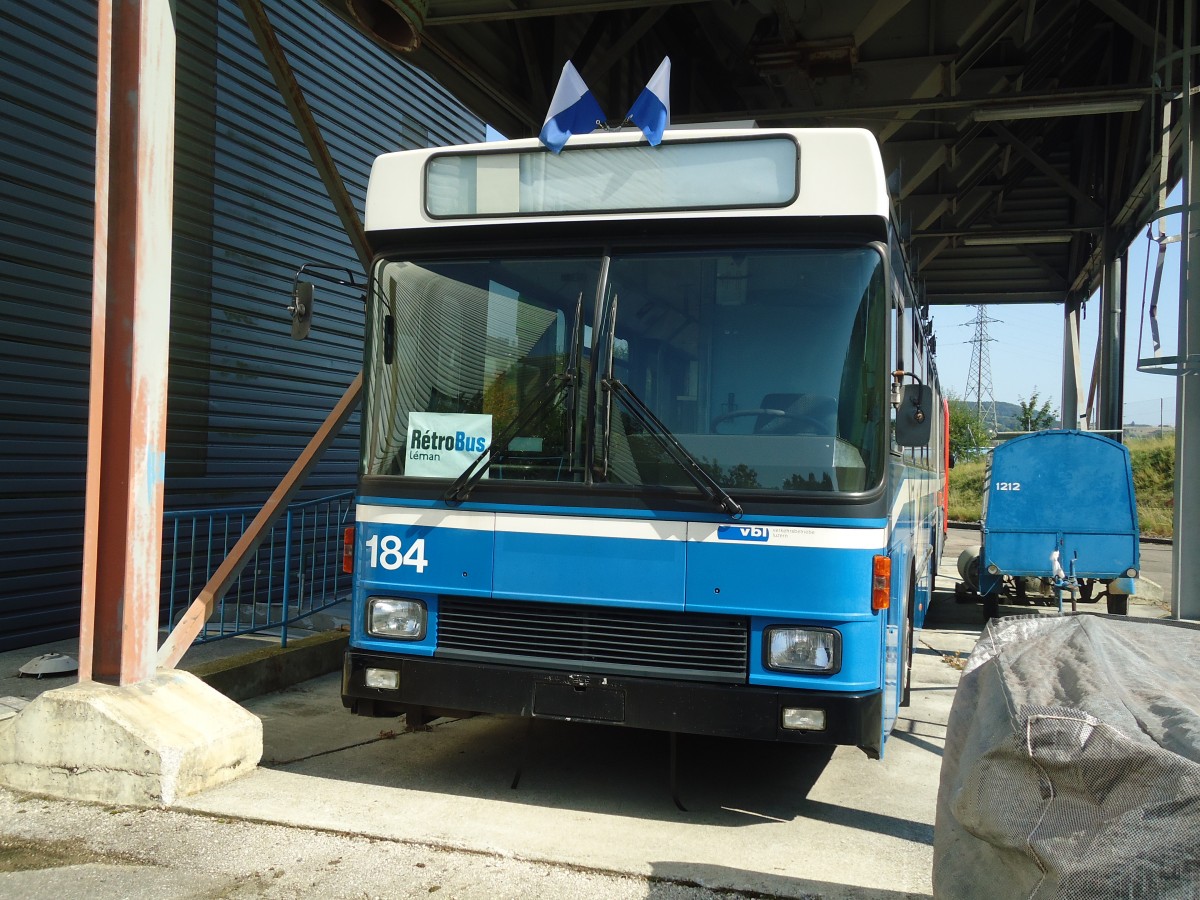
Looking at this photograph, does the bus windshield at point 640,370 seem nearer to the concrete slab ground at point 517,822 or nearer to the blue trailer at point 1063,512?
the concrete slab ground at point 517,822

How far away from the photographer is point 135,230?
518 cm

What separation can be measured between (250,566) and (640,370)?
6.86 meters

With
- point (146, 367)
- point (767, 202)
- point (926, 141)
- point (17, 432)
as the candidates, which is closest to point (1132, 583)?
point (926, 141)

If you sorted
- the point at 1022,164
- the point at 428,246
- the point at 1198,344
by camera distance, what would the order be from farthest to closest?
the point at 1022,164
the point at 1198,344
the point at 428,246

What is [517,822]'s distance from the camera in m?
4.71

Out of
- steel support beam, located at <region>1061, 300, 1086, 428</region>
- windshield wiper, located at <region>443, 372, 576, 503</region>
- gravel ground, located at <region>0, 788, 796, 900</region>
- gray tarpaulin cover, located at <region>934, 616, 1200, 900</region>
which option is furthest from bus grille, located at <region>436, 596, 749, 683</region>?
steel support beam, located at <region>1061, 300, 1086, 428</region>

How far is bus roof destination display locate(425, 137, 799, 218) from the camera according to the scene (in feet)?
15.2

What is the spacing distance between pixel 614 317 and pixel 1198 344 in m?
6.80

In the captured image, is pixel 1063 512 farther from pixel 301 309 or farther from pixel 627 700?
pixel 301 309

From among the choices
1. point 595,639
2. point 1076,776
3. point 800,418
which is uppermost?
point 800,418

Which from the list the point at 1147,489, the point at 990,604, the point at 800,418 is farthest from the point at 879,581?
the point at 1147,489

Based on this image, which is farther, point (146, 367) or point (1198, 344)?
point (1198, 344)

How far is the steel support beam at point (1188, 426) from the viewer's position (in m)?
9.11

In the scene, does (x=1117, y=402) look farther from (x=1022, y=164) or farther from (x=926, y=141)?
(x=926, y=141)
